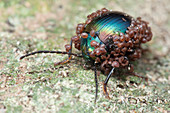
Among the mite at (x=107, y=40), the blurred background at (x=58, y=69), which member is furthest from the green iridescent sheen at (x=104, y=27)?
the blurred background at (x=58, y=69)

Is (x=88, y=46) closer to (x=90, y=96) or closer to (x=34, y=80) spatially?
(x=90, y=96)

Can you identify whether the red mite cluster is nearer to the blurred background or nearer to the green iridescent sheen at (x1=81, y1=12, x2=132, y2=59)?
the green iridescent sheen at (x1=81, y1=12, x2=132, y2=59)

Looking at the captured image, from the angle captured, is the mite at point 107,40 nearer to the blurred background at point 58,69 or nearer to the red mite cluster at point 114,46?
the red mite cluster at point 114,46

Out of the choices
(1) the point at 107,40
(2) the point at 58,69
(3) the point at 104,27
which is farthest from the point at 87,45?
(2) the point at 58,69

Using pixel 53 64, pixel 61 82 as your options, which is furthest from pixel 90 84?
pixel 53 64

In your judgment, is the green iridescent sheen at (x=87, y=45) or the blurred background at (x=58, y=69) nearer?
the blurred background at (x=58, y=69)

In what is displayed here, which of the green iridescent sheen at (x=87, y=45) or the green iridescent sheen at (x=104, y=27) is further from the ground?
the green iridescent sheen at (x=104, y=27)

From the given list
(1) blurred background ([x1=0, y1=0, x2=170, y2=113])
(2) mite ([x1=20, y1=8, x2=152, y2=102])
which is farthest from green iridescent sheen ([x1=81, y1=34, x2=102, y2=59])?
(1) blurred background ([x1=0, y1=0, x2=170, y2=113])
